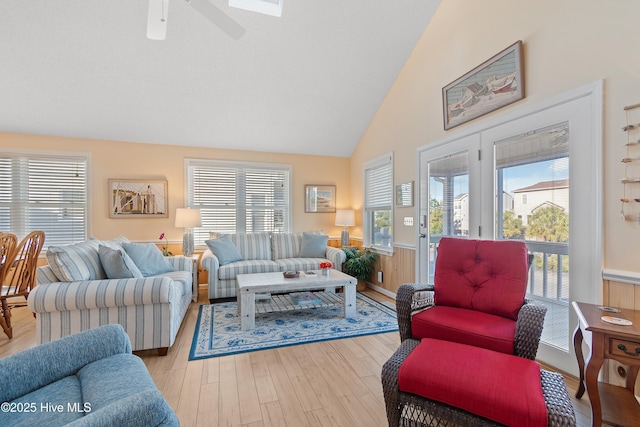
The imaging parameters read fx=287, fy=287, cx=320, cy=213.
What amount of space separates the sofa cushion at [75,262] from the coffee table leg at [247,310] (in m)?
1.26

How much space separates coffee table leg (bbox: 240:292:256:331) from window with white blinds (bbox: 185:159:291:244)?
2248mm

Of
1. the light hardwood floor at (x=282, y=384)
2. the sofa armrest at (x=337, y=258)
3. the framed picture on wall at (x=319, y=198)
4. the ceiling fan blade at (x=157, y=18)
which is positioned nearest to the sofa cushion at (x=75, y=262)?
the light hardwood floor at (x=282, y=384)

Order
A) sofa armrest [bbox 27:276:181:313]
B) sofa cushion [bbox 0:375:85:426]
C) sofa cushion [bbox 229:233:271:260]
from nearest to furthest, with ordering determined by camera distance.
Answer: sofa cushion [bbox 0:375:85:426] < sofa armrest [bbox 27:276:181:313] < sofa cushion [bbox 229:233:271:260]

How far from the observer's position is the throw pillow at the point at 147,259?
305 cm

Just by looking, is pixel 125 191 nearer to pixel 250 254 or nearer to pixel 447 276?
pixel 250 254

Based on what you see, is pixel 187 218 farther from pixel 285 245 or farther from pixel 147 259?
pixel 285 245

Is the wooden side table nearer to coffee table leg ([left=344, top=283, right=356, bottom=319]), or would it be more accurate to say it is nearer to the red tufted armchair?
the red tufted armchair

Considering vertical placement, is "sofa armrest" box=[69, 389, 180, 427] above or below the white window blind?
below

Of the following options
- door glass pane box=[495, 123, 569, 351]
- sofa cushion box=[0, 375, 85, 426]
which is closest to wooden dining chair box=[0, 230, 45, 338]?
sofa cushion box=[0, 375, 85, 426]

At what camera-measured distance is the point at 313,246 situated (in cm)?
466

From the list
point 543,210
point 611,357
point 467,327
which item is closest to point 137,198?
point 467,327

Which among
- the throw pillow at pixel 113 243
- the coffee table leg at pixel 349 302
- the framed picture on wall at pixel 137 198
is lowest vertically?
the coffee table leg at pixel 349 302

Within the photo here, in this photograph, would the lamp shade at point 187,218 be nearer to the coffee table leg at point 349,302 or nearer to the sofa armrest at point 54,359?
the coffee table leg at point 349,302

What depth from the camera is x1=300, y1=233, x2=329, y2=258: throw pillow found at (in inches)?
183
